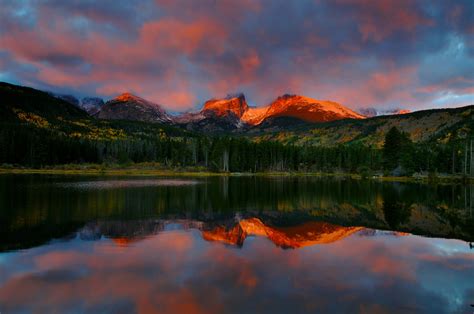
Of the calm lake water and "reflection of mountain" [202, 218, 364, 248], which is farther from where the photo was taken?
"reflection of mountain" [202, 218, 364, 248]

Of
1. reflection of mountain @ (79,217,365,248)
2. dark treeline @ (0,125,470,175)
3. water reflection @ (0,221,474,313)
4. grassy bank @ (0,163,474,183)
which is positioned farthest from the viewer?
grassy bank @ (0,163,474,183)

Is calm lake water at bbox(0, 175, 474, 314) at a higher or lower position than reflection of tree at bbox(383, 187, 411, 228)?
higher

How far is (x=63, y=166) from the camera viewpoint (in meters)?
146

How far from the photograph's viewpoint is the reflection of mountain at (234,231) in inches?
886

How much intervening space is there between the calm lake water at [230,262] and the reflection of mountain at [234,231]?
75 millimetres

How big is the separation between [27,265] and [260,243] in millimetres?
12128

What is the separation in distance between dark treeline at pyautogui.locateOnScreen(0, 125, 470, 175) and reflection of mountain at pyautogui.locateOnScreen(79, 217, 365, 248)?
3829 inches

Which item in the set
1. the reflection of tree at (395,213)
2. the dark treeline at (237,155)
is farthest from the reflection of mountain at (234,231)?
the dark treeline at (237,155)

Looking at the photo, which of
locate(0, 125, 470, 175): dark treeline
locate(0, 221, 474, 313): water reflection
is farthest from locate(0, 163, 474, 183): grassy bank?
locate(0, 221, 474, 313): water reflection

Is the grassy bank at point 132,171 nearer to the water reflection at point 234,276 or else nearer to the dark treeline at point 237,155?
the dark treeline at point 237,155

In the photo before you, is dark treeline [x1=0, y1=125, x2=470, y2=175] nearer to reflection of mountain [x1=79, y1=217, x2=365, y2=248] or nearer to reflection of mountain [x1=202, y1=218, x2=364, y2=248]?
reflection of mountain [x1=202, y1=218, x2=364, y2=248]

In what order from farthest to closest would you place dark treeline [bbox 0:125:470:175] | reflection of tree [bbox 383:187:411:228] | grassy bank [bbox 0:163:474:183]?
grassy bank [bbox 0:163:474:183] → dark treeline [bbox 0:125:470:175] → reflection of tree [bbox 383:187:411:228]

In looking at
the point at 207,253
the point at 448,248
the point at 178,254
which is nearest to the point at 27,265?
the point at 178,254

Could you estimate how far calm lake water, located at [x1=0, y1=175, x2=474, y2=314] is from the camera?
12.1m
